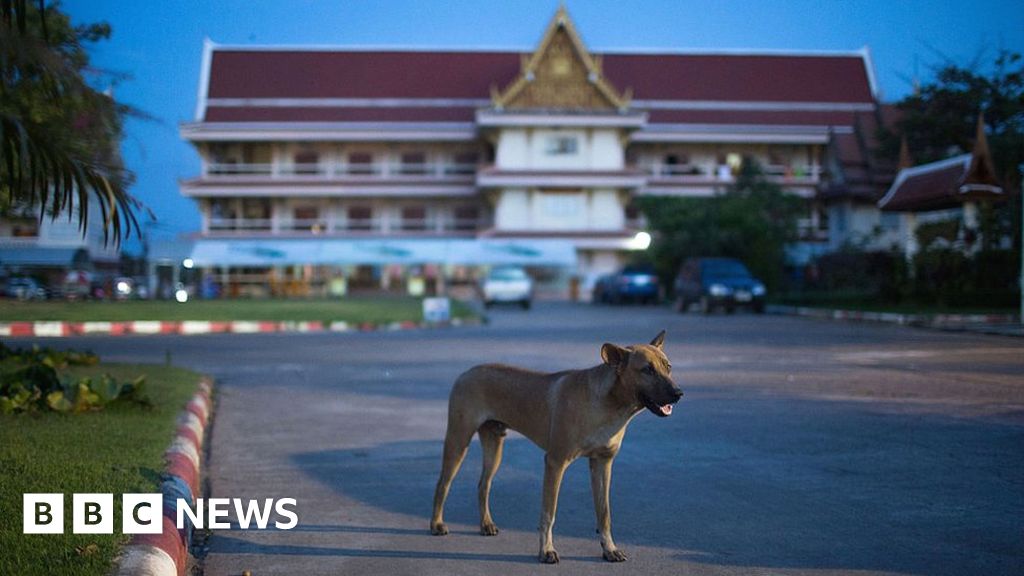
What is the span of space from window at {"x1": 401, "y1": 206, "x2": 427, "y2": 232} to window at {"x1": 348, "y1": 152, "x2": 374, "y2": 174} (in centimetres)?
313

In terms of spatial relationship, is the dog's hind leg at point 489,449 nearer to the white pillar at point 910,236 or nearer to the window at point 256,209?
the white pillar at point 910,236

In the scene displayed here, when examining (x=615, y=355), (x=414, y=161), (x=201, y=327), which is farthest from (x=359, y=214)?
(x=615, y=355)

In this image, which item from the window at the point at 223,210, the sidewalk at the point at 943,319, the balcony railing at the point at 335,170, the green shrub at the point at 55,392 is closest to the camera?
the green shrub at the point at 55,392

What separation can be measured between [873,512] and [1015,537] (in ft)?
2.72

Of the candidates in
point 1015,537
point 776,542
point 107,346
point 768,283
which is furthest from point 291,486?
point 768,283

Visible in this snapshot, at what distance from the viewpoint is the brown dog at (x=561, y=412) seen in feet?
15.6

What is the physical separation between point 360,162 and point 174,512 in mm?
54571

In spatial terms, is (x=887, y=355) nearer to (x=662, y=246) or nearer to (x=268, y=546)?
(x=268, y=546)

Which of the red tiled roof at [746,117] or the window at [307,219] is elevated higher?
the red tiled roof at [746,117]

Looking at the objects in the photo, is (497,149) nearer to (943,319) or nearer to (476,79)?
(476,79)

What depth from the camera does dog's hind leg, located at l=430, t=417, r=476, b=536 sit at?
18.2 ft

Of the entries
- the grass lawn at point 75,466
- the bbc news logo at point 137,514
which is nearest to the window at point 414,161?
the grass lawn at point 75,466

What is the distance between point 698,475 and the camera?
24.3 feet

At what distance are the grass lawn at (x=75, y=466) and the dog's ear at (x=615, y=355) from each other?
7.60ft
